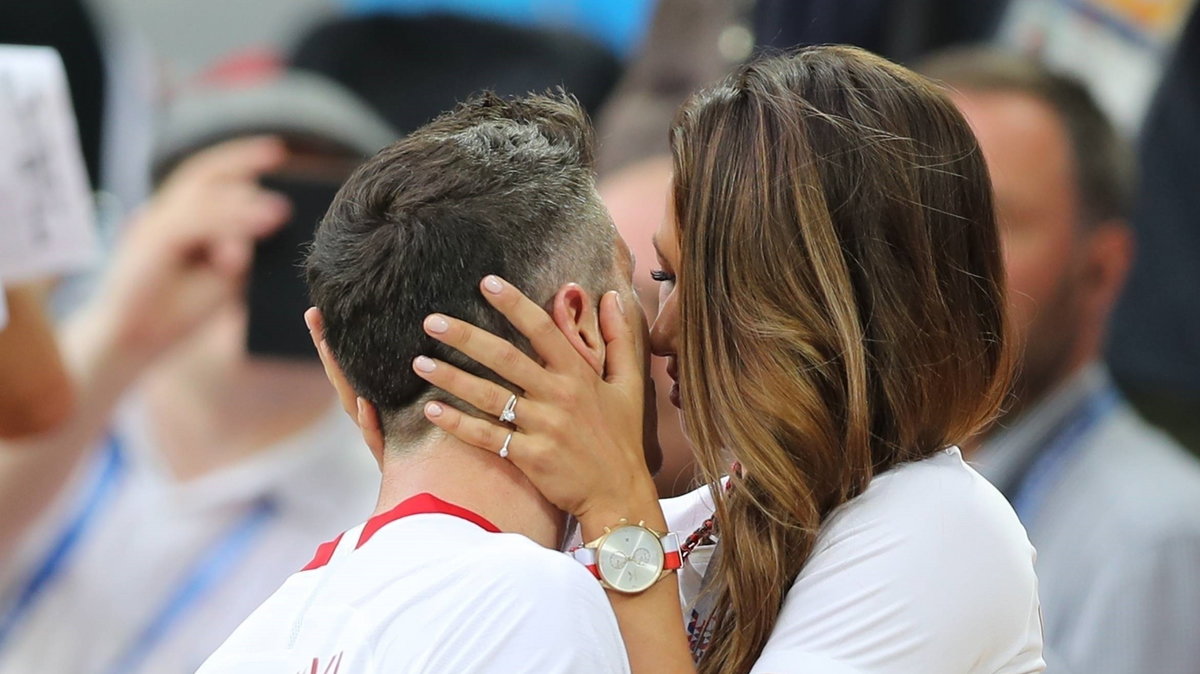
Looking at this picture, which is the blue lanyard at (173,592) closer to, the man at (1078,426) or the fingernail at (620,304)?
the man at (1078,426)

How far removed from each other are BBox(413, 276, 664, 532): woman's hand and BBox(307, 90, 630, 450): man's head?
0.06ft

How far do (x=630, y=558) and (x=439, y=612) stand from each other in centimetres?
16

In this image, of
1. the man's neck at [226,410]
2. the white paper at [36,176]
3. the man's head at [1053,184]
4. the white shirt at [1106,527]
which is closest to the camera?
the white paper at [36,176]

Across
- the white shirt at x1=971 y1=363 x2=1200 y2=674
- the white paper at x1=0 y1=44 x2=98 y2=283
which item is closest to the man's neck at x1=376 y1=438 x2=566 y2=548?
the white paper at x1=0 y1=44 x2=98 y2=283

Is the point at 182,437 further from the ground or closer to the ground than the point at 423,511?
closer to the ground

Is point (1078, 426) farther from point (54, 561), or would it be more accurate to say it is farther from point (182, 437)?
point (54, 561)

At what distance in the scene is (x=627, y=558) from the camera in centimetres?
101

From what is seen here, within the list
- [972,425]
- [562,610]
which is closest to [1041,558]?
[972,425]

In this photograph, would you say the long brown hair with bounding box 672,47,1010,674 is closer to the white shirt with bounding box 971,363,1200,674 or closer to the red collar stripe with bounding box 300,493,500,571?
the red collar stripe with bounding box 300,493,500,571

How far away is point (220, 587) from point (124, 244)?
74 cm

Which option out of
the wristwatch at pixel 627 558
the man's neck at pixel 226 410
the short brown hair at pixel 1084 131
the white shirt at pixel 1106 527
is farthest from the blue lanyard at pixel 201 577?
the wristwatch at pixel 627 558

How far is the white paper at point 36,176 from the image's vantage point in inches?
71.2

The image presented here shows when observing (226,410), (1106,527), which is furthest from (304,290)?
(1106,527)

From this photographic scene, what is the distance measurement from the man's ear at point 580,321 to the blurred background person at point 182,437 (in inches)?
66.0
